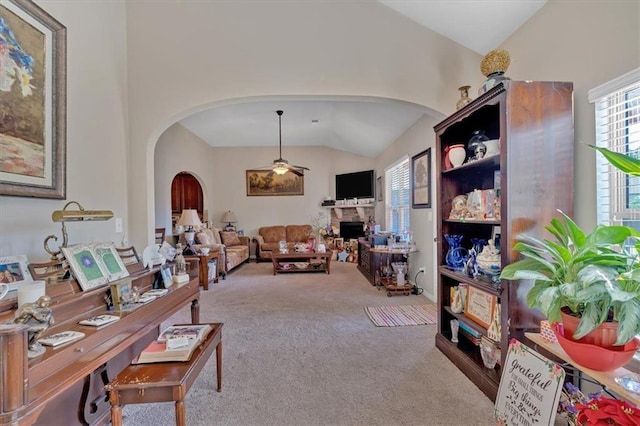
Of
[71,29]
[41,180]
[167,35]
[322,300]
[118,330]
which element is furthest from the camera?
[322,300]

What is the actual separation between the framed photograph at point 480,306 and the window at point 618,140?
836 millimetres

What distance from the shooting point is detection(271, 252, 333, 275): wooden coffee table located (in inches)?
241

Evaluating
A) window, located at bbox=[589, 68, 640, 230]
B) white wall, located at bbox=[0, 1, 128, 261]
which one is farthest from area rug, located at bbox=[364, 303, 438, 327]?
white wall, located at bbox=[0, 1, 128, 261]

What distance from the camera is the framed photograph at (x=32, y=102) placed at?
1.77 meters

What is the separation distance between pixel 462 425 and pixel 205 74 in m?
3.59

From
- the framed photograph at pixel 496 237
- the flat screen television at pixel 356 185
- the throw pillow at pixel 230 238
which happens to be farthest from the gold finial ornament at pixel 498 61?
the throw pillow at pixel 230 238

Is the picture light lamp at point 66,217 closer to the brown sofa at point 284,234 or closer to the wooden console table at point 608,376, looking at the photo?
the wooden console table at point 608,376

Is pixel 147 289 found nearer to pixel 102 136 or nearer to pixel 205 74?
pixel 102 136

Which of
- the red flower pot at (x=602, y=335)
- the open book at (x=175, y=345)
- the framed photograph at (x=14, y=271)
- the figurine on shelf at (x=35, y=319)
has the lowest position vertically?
the open book at (x=175, y=345)

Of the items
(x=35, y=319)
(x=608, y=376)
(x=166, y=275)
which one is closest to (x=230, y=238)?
(x=166, y=275)

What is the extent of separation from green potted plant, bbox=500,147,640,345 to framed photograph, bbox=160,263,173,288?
85.8 inches

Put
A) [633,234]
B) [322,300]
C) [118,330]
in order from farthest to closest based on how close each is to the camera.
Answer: [322,300] < [118,330] < [633,234]

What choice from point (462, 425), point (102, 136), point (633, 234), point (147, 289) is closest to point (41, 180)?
point (102, 136)

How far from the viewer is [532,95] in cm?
182
